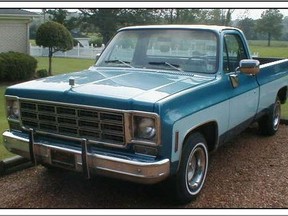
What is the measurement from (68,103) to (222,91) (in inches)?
70.6

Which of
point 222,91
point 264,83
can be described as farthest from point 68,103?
point 264,83

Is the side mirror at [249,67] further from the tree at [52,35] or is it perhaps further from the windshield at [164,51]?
the tree at [52,35]

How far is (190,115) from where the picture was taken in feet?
12.6

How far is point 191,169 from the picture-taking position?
4246 mm

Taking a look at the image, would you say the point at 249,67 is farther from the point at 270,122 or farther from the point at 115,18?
the point at 115,18

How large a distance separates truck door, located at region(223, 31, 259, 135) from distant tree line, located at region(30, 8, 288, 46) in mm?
3788

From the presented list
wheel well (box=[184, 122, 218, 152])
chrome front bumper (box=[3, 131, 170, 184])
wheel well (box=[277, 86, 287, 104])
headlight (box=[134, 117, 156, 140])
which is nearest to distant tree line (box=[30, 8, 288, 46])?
wheel well (box=[277, 86, 287, 104])

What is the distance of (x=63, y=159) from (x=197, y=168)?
1.45 m

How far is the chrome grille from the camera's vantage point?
3.64 m

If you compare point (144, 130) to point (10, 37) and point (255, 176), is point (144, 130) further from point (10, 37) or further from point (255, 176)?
point (10, 37)

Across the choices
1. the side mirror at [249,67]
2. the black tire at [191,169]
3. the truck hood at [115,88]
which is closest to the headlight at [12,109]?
the truck hood at [115,88]

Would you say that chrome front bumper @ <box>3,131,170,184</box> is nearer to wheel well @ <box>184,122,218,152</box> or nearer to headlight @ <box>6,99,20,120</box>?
headlight @ <box>6,99,20,120</box>

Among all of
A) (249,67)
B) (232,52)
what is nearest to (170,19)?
(232,52)

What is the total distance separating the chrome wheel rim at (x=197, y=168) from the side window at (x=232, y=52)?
1.18 metres
